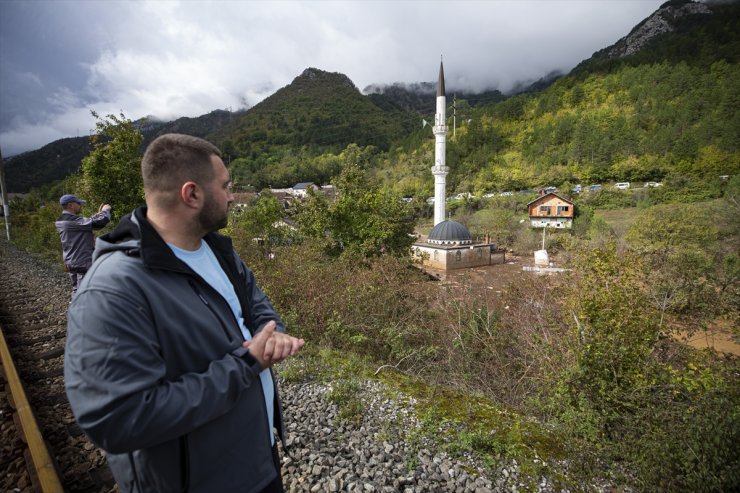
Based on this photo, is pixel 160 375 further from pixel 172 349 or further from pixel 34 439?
pixel 34 439

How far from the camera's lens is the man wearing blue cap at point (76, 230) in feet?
17.7

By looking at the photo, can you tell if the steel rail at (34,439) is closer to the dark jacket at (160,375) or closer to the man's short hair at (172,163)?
the dark jacket at (160,375)

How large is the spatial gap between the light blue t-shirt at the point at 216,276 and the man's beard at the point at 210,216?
161 millimetres

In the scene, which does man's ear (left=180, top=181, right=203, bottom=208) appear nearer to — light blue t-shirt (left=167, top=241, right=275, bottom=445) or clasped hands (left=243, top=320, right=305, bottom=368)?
light blue t-shirt (left=167, top=241, right=275, bottom=445)

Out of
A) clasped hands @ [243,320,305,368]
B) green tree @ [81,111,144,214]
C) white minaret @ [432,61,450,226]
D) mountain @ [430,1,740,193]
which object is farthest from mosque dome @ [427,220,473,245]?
mountain @ [430,1,740,193]

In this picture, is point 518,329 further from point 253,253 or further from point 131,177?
point 131,177

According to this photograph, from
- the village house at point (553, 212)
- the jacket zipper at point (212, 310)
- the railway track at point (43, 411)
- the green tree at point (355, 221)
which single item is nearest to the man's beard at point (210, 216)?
the jacket zipper at point (212, 310)

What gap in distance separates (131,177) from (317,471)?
1166cm

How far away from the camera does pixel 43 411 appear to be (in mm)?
4000

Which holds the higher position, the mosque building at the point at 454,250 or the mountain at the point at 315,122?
the mountain at the point at 315,122

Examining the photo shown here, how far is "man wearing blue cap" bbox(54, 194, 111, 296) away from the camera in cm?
541

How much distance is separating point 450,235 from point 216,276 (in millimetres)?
30844

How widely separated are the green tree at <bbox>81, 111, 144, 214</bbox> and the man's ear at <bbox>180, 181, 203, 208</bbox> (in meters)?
11.5

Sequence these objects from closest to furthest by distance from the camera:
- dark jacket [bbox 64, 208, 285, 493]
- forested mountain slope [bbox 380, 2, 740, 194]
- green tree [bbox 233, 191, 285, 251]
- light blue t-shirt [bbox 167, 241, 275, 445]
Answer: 1. dark jacket [bbox 64, 208, 285, 493]
2. light blue t-shirt [bbox 167, 241, 275, 445]
3. green tree [bbox 233, 191, 285, 251]
4. forested mountain slope [bbox 380, 2, 740, 194]
